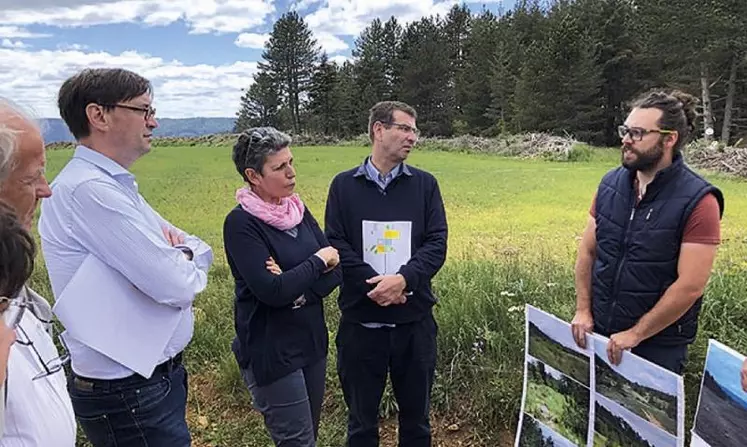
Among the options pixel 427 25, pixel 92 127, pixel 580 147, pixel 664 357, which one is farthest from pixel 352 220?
pixel 427 25

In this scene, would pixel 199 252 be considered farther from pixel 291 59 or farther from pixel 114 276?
pixel 291 59

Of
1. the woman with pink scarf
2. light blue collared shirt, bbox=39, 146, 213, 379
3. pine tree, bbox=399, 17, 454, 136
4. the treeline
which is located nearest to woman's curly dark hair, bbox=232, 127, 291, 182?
→ the woman with pink scarf

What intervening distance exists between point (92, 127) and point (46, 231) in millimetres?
337

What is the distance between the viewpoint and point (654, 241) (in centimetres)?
218

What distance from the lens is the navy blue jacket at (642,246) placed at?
217 centimetres

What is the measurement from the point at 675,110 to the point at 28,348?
7.44 feet

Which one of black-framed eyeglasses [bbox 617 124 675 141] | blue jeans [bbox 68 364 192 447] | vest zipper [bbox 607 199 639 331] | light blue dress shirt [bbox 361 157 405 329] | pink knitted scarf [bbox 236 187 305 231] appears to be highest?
black-framed eyeglasses [bbox 617 124 675 141]

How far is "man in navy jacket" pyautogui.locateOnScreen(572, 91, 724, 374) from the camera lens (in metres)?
2.13

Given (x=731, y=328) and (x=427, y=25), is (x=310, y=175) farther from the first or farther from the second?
(x=427, y=25)

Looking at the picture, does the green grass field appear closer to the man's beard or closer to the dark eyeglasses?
the man's beard

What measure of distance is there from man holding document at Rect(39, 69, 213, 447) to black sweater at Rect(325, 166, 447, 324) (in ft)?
2.96

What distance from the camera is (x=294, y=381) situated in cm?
219

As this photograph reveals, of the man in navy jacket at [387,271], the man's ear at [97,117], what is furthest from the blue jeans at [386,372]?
the man's ear at [97,117]

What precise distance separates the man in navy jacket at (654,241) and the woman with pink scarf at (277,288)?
105cm
